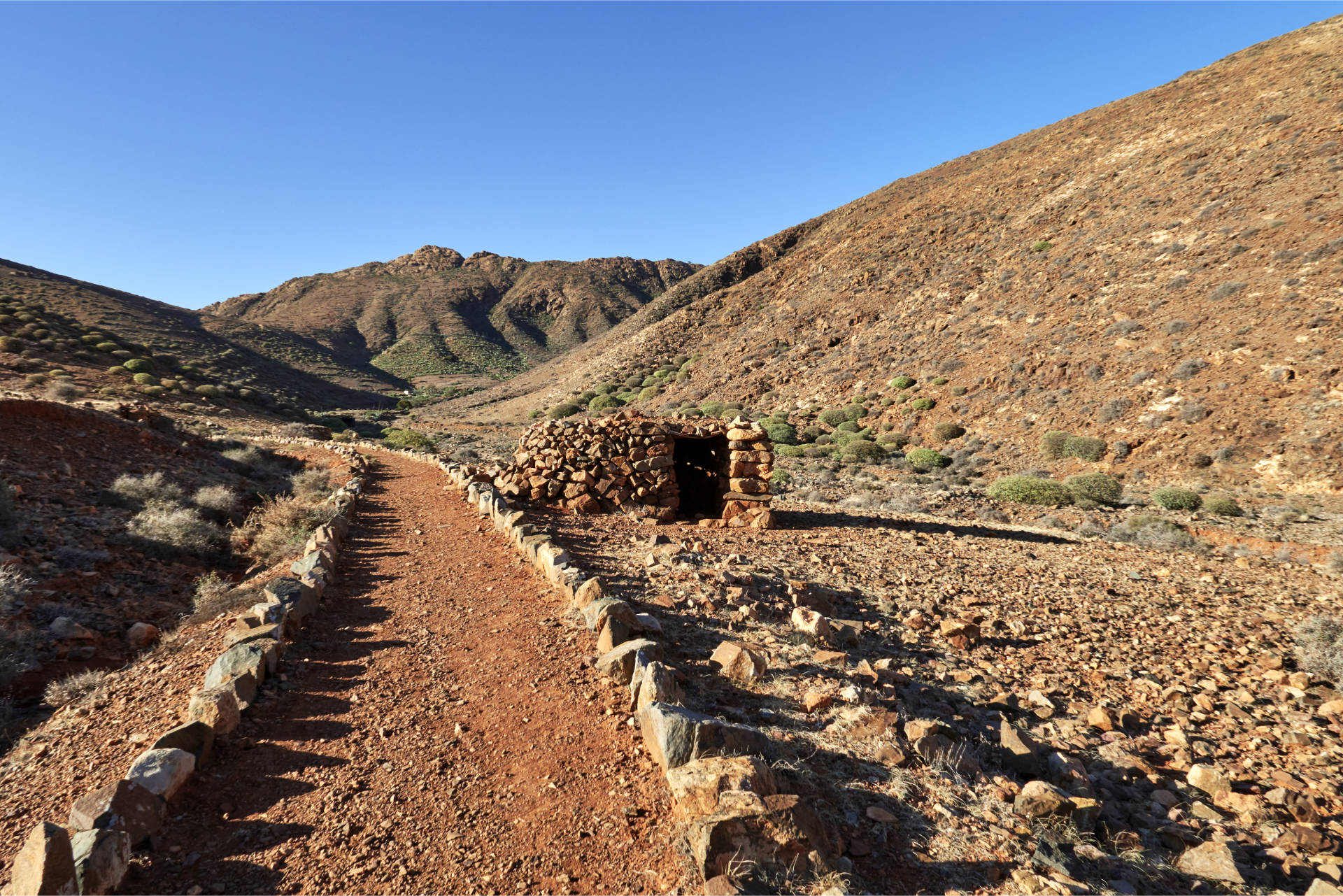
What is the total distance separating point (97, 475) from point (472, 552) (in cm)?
959

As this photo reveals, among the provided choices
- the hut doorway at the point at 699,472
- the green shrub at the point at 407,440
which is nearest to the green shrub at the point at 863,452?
the hut doorway at the point at 699,472

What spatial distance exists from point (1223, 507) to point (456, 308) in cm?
9830

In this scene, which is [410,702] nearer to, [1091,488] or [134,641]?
[134,641]

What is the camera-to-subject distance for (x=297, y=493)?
555 inches

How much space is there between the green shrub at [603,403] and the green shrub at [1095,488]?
27681mm

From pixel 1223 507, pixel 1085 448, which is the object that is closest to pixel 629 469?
pixel 1223 507

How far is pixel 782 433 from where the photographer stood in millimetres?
27328

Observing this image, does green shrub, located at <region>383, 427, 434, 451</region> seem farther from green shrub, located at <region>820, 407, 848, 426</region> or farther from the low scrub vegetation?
the low scrub vegetation

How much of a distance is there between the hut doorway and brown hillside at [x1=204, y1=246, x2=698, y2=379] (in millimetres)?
66224

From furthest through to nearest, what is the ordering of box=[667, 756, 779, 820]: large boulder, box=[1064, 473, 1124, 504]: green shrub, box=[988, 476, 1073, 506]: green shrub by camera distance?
box=[988, 476, 1073, 506]: green shrub → box=[1064, 473, 1124, 504]: green shrub → box=[667, 756, 779, 820]: large boulder

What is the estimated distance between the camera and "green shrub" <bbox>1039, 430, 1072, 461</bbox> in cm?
1920

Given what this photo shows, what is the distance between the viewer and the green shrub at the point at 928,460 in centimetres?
2125

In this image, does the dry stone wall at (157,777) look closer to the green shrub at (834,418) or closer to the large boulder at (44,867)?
the large boulder at (44,867)

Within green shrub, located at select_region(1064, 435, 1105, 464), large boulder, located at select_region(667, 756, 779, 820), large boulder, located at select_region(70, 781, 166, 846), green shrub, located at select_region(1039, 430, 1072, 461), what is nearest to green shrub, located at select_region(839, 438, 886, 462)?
green shrub, located at select_region(1039, 430, 1072, 461)
